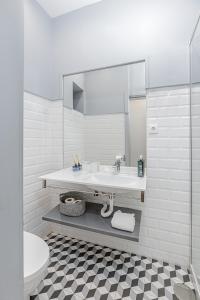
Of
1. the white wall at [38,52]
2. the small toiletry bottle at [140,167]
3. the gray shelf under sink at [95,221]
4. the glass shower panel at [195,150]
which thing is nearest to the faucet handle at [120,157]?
the small toiletry bottle at [140,167]

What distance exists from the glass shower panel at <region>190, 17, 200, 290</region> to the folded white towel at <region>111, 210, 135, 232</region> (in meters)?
0.52

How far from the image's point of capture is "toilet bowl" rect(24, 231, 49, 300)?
36.0 inches

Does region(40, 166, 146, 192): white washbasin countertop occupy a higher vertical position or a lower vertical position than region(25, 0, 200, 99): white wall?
lower

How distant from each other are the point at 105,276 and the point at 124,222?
1.63 feet

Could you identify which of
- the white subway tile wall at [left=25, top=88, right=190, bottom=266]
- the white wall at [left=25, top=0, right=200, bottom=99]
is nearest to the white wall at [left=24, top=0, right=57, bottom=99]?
the white wall at [left=25, top=0, right=200, bottom=99]

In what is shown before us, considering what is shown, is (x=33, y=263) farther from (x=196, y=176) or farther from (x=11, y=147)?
(x=196, y=176)

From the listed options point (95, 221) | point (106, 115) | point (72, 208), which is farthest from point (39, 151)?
point (95, 221)

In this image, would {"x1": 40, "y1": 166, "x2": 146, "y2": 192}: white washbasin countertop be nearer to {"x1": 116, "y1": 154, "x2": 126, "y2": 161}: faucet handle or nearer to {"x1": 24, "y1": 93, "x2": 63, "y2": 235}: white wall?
{"x1": 116, "y1": 154, "x2": 126, "y2": 161}: faucet handle

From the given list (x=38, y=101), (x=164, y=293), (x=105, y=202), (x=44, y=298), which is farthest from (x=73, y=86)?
(x=164, y=293)

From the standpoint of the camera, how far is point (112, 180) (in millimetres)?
1632

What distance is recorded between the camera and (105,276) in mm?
1419

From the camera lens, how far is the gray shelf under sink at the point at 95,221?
134cm

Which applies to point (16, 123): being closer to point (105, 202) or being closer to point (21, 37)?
point (21, 37)

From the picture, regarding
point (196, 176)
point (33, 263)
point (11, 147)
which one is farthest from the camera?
point (196, 176)
